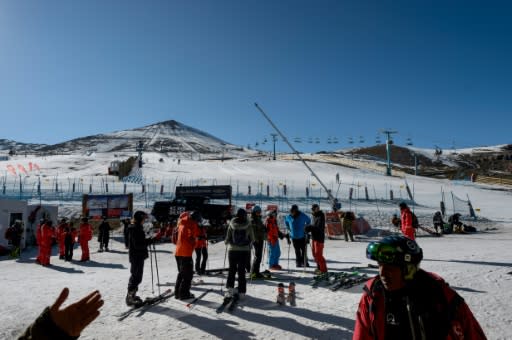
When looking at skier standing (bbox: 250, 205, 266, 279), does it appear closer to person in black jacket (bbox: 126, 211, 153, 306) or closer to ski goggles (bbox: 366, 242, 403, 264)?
person in black jacket (bbox: 126, 211, 153, 306)

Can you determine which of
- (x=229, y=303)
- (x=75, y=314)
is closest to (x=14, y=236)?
(x=229, y=303)

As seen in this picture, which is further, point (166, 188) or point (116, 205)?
point (166, 188)

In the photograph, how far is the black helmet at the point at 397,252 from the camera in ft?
7.25

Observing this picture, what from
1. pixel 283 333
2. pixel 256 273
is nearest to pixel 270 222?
pixel 256 273

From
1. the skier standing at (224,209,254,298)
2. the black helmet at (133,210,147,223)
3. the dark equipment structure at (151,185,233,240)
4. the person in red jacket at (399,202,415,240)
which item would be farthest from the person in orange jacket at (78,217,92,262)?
the person in red jacket at (399,202,415,240)

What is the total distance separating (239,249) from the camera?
7156mm

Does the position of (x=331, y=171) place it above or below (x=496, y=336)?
above

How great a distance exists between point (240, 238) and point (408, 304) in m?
5.28

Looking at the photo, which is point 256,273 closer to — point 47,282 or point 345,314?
point 345,314

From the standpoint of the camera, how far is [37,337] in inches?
61.7

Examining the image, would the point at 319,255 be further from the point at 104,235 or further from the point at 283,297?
the point at 104,235

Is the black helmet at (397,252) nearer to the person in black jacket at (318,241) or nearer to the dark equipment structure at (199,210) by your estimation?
the person in black jacket at (318,241)

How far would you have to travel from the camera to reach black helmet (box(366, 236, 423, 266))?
2211mm

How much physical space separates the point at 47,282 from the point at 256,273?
18.6 feet
